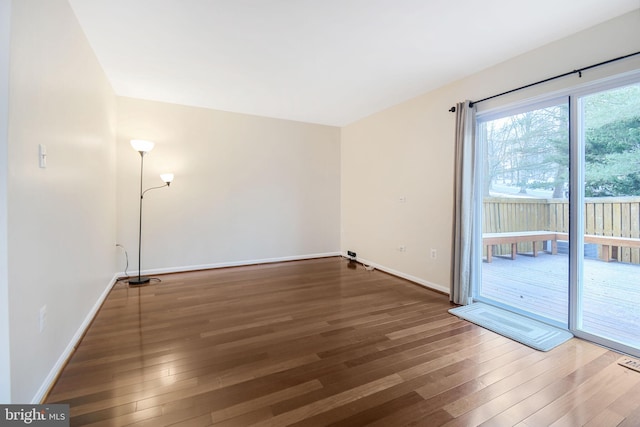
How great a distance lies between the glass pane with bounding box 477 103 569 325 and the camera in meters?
2.51

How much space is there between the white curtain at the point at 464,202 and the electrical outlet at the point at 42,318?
138 inches

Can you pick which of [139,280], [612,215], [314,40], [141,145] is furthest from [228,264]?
[612,215]

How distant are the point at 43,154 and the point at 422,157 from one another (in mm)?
3678

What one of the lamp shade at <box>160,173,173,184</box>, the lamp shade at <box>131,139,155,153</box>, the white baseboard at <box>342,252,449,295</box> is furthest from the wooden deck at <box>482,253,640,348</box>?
the lamp shade at <box>131,139,155,153</box>

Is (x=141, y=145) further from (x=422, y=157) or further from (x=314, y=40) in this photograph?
(x=422, y=157)

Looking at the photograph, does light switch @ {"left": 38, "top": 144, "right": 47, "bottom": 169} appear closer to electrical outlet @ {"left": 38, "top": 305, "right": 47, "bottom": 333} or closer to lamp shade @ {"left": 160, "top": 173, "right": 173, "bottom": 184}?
electrical outlet @ {"left": 38, "top": 305, "right": 47, "bottom": 333}

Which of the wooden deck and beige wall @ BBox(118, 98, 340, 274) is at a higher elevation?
beige wall @ BBox(118, 98, 340, 274)

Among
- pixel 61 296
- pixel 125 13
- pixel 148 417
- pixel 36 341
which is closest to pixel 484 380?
pixel 148 417

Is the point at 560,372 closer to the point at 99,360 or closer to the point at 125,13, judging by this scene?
the point at 99,360

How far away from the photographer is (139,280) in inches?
144

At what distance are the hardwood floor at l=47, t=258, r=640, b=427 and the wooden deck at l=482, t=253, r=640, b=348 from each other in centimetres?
29

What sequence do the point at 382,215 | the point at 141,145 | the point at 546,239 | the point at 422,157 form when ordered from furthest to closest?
the point at 382,215, the point at 422,157, the point at 141,145, the point at 546,239

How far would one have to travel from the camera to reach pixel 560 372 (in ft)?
6.04

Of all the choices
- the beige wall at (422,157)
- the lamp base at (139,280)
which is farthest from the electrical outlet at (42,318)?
the beige wall at (422,157)
